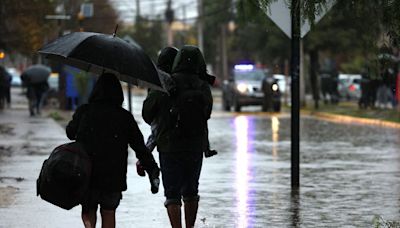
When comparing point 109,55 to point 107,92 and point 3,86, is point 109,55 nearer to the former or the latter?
point 107,92

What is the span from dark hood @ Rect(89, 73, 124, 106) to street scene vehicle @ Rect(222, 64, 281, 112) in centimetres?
3380

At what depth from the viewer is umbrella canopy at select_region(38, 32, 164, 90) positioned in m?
8.22

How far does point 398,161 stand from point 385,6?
10.3m

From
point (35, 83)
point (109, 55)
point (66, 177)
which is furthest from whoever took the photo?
point (35, 83)

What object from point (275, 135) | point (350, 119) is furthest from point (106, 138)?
point (350, 119)

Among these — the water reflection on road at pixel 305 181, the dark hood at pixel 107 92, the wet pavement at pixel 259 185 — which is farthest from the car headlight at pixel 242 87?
the dark hood at pixel 107 92

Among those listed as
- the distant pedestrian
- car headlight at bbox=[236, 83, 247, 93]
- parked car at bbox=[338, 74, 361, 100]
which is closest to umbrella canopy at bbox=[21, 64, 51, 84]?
the distant pedestrian

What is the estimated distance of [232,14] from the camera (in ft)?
232

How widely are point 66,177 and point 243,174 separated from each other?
8.67 metres

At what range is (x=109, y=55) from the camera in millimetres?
8281

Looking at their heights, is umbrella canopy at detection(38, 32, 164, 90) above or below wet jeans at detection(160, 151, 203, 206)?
above

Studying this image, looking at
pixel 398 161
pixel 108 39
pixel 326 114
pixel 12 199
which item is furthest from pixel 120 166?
pixel 326 114

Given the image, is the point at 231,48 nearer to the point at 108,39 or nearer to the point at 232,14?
the point at 232,14

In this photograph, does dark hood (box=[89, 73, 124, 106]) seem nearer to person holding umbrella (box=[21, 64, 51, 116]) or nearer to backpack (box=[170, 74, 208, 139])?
backpack (box=[170, 74, 208, 139])
